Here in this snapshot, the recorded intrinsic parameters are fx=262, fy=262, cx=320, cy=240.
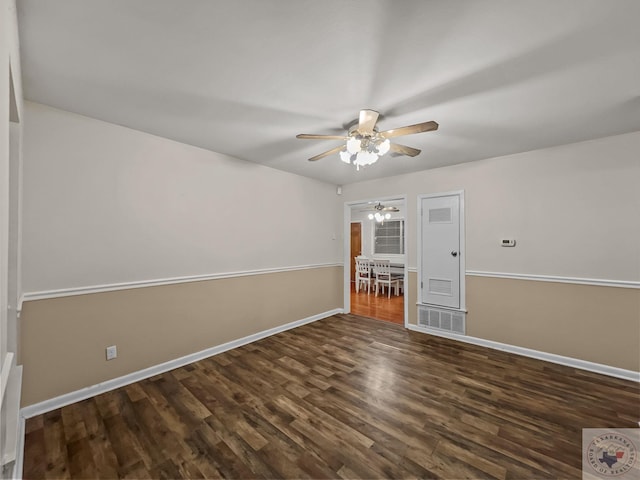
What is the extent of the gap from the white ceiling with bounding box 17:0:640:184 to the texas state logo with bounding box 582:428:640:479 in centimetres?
242

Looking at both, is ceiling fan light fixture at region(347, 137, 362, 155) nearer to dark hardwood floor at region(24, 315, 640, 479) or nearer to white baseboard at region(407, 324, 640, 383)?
dark hardwood floor at region(24, 315, 640, 479)

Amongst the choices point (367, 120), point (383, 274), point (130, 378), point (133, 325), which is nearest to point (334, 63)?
point (367, 120)

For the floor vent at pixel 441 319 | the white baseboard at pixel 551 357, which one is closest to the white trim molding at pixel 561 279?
the floor vent at pixel 441 319

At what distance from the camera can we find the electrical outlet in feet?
7.71

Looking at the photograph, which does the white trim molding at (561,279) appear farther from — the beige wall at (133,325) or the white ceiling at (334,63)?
the beige wall at (133,325)

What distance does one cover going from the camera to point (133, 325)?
251 centimetres

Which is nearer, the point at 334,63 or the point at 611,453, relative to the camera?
the point at 334,63

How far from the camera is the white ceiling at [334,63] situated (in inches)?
48.9

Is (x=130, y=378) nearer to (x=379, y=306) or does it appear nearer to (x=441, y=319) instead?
(x=441, y=319)

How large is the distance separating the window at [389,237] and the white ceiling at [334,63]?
516 centimetres

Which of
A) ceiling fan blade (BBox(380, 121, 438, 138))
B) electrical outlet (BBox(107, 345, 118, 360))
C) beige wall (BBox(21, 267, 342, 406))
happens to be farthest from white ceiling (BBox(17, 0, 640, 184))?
electrical outlet (BBox(107, 345, 118, 360))

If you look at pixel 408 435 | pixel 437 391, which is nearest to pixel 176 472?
pixel 408 435

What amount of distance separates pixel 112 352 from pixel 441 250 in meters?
3.97

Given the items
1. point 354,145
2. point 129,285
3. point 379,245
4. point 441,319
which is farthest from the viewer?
point 379,245
